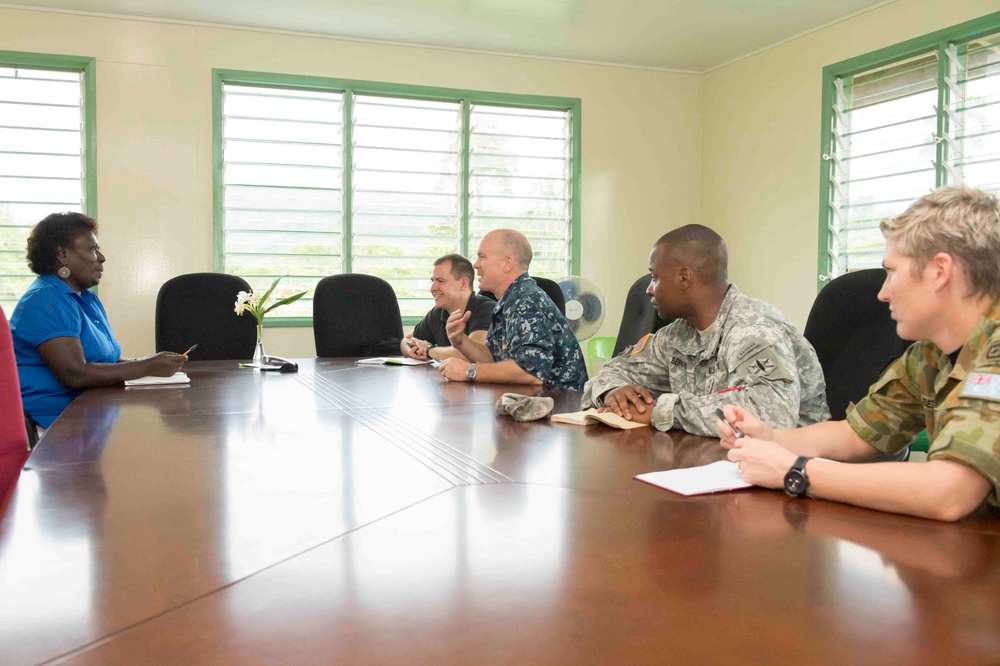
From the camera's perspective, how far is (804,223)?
5508 millimetres

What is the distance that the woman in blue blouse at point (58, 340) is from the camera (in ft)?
9.64

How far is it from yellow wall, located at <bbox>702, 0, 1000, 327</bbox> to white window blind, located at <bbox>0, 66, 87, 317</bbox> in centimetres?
460

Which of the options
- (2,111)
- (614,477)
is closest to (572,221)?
(2,111)

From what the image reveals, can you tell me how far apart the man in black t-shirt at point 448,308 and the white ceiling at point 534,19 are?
5.89 feet

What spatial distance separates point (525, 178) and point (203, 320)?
2739 mm

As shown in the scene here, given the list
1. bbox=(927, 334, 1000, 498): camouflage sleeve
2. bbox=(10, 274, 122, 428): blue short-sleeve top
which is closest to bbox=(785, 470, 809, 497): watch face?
bbox=(927, 334, 1000, 498): camouflage sleeve

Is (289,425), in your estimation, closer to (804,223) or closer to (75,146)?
(75,146)

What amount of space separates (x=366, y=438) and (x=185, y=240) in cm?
403

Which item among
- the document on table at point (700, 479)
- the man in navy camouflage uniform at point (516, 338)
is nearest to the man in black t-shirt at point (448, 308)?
the man in navy camouflage uniform at point (516, 338)

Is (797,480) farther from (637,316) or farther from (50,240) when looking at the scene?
(50,240)

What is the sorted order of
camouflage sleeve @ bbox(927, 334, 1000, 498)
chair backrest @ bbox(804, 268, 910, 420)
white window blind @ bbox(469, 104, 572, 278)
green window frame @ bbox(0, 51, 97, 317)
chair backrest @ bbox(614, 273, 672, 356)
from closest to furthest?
camouflage sleeve @ bbox(927, 334, 1000, 498) < chair backrest @ bbox(804, 268, 910, 420) < chair backrest @ bbox(614, 273, 672, 356) < green window frame @ bbox(0, 51, 97, 317) < white window blind @ bbox(469, 104, 572, 278)

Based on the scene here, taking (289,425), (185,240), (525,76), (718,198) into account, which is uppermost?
(525,76)

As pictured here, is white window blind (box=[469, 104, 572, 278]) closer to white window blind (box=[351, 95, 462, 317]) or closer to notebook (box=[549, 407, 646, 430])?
white window blind (box=[351, 95, 462, 317])

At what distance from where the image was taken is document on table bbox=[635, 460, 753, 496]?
1.31 meters
